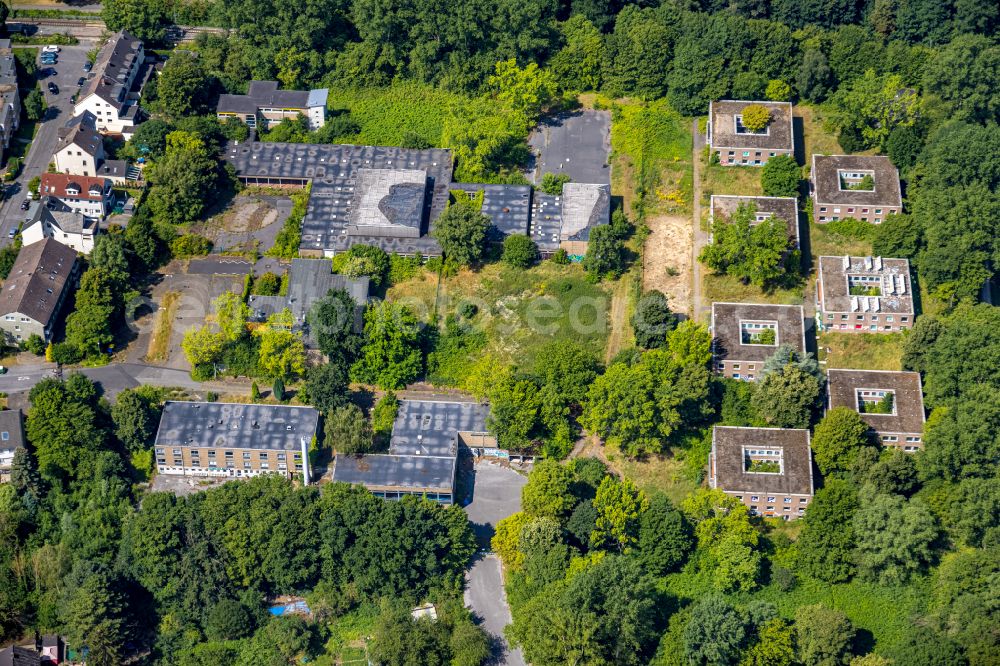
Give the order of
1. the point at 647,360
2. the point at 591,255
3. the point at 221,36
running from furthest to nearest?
the point at 221,36 → the point at 591,255 → the point at 647,360

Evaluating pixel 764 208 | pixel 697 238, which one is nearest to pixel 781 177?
pixel 764 208

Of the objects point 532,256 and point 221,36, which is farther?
point 221,36

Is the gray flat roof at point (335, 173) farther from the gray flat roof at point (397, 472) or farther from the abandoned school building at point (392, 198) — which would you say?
the gray flat roof at point (397, 472)

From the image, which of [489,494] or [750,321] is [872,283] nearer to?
[750,321]

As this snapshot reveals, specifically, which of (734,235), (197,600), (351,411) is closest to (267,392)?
(351,411)

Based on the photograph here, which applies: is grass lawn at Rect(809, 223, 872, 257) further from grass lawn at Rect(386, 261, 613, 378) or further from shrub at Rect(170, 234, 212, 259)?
shrub at Rect(170, 234, 212, 259)

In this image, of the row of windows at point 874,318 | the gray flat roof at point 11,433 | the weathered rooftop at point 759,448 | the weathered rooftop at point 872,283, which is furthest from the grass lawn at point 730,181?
the gray flat roof at point 11,433

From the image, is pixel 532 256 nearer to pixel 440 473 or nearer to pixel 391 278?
pixel 391 278
